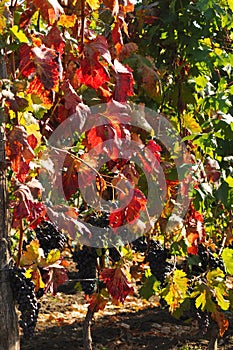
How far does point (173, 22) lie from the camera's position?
361 centimetres

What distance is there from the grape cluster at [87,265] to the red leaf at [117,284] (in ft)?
2.13

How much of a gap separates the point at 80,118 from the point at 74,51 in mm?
365

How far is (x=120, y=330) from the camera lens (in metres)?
5.20

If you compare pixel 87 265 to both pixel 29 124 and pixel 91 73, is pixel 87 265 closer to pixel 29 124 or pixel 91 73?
pixel 29 124

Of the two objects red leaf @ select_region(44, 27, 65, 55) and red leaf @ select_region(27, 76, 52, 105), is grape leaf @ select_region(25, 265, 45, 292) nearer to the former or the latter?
red leaf @ select_region(27, 76, 52, 105)

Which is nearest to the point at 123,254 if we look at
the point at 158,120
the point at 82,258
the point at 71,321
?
the point at 82,258

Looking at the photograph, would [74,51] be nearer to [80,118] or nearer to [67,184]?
[80,118]

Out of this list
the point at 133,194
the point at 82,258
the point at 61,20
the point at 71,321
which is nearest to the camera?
the point at 61,20

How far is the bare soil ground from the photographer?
483 centimetres

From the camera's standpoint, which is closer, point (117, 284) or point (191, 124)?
point (117, 284)

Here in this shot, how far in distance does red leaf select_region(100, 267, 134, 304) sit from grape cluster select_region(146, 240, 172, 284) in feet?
2.43

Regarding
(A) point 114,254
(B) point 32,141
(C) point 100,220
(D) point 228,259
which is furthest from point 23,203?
(D) point 228,259

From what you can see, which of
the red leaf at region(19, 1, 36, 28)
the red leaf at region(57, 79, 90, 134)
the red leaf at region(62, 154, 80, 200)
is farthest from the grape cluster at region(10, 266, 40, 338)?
the red leaf at region(19, 1, 36, 28)

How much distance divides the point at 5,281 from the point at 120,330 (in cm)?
270
